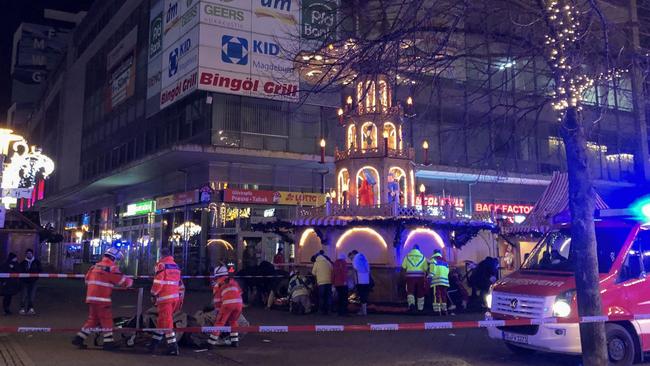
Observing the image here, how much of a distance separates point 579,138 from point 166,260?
6.93 meters

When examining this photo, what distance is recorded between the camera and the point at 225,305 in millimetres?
10312

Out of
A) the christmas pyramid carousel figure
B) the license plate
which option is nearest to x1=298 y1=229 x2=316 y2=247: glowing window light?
the christmas pyramid carousel figure

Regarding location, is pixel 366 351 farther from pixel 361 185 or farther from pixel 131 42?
pixel 131 42

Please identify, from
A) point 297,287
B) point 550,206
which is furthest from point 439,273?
point 550,206

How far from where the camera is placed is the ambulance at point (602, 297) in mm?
8633

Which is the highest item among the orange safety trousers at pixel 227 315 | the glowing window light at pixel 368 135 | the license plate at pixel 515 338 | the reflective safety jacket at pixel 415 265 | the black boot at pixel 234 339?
the glowing window light at pixel 368 135

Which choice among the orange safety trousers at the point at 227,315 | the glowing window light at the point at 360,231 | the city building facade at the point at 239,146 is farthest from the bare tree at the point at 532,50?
the city building facade at the point at 239,146

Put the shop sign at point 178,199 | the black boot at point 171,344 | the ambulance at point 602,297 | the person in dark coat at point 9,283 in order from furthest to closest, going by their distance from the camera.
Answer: the shop sign at point 178,199, the person in dark coat at point 9,283, the black boot at point 171,344, the ambulance at point 602,297

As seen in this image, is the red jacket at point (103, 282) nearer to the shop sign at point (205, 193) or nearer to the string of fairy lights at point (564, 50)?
the string of fairy lights at point (564, 50)

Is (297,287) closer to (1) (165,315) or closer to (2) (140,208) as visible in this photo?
(1) (165,315)

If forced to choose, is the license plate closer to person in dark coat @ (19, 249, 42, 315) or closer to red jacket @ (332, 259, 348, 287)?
red jacket @ (332, 259, 348, 287)

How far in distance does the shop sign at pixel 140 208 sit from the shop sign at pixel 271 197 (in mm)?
7476

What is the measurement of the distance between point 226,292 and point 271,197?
1697cm

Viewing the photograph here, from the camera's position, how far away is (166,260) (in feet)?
32.8
